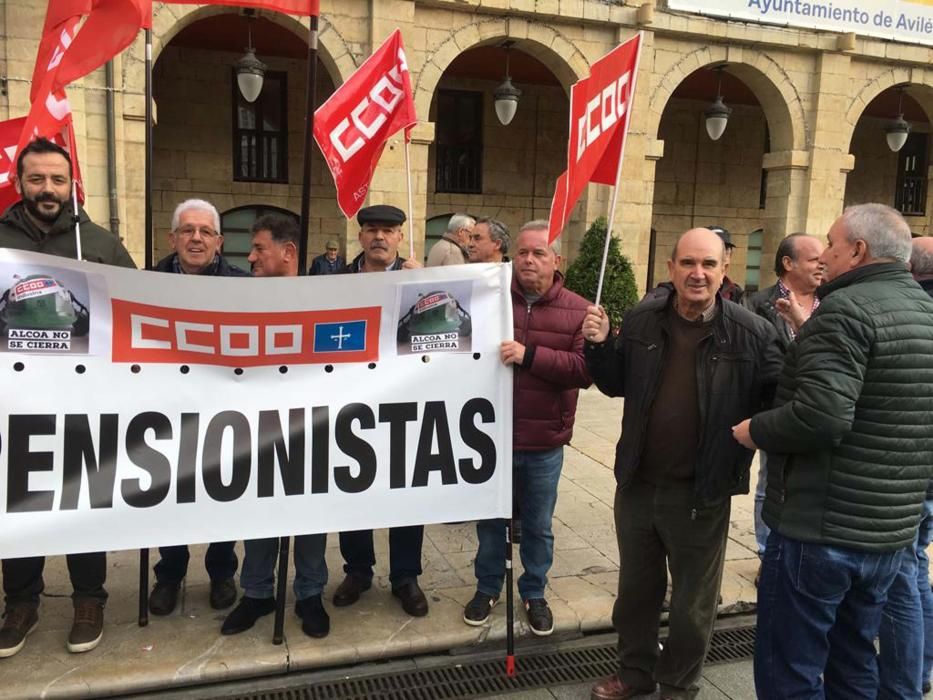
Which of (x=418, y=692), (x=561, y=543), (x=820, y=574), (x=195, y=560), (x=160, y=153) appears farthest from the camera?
(x=160, y=153)

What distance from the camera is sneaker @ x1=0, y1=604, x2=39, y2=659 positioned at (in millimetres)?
3345

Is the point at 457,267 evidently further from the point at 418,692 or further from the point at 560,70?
the point at 560,70

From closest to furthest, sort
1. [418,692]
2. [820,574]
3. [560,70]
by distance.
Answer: [820,574]
[418,692]
[560,70]

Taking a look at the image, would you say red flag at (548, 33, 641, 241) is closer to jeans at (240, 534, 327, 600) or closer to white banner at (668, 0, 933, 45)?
jeans at (240, 534, 327, 600)

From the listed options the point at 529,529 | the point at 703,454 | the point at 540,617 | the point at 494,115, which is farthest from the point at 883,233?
the point at 494,115

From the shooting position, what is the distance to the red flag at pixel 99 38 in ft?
11.8

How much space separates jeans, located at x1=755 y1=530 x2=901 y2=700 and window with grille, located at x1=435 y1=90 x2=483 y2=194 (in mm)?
12576

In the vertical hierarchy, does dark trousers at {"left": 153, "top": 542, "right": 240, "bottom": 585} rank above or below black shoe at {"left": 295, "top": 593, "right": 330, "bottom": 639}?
above

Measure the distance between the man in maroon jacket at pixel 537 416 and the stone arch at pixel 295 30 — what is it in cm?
736

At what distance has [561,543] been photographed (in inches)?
195

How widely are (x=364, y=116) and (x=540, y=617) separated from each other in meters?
2.96

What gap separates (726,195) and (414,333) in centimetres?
1516

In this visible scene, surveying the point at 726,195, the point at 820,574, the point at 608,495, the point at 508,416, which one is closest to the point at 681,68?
Answer: the point at 726,195

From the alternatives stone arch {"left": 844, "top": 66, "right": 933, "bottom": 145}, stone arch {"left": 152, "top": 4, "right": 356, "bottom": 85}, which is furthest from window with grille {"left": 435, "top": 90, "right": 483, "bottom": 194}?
stone arch {"left": 844, "top": 66, "right": 933, "bottom": 145}
